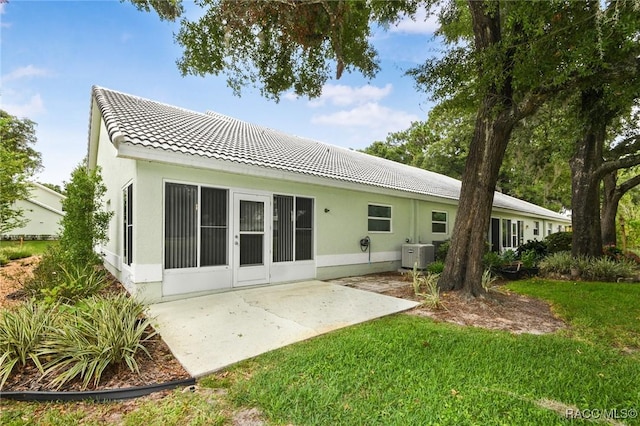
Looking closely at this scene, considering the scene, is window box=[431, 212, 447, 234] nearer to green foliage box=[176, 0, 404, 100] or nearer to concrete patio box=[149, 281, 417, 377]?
concrete patio box=[149, 281, 417, 377]

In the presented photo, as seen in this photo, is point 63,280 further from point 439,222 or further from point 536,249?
point 536,249

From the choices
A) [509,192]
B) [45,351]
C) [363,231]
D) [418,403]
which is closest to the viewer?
[418,403]

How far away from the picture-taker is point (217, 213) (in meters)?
6.62

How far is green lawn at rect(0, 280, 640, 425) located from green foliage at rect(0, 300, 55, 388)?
598 mm

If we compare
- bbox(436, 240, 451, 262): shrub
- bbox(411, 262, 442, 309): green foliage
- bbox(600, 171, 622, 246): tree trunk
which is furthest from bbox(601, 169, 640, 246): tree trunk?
bbox(411, 262, 442, 309): green foliage

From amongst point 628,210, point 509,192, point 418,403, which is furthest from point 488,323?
point 509,192

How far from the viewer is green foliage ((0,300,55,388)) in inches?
126

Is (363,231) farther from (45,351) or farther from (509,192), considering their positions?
(509,192)

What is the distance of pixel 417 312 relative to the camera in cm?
562

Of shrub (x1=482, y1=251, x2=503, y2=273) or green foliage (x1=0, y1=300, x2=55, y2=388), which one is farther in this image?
shrub (x1=482, y1=251, x2=503, y2=273)

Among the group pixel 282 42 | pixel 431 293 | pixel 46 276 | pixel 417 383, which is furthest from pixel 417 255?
pixel 46 276

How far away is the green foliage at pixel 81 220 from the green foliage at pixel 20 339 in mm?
3517

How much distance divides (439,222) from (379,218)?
158 inches

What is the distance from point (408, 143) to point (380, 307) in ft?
94.4
